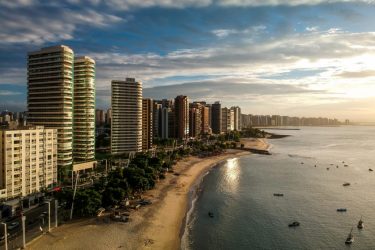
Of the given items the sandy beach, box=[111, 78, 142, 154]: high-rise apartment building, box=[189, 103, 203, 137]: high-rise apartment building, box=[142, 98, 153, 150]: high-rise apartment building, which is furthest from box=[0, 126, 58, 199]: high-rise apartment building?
box=[189, 103, 203, 137]: high-rise apartment building

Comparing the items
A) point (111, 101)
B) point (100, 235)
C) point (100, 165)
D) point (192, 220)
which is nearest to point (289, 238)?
point (192, 220)

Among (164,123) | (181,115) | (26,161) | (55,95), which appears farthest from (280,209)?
(181,115)

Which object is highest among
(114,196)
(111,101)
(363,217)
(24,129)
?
(111,101)

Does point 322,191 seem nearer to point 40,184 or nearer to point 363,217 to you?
point 363,217

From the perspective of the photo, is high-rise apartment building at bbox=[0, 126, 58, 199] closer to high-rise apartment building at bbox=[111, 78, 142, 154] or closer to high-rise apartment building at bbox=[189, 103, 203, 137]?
high-rise apartment building at bbox=[111, 78, 142, 154]

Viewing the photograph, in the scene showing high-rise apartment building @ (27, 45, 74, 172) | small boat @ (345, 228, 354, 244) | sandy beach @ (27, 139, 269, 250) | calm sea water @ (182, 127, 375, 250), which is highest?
high-rise apartment building @ (27, 45, 74, 172)

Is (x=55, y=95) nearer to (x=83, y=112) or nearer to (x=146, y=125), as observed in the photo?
(x=83, y=112)
